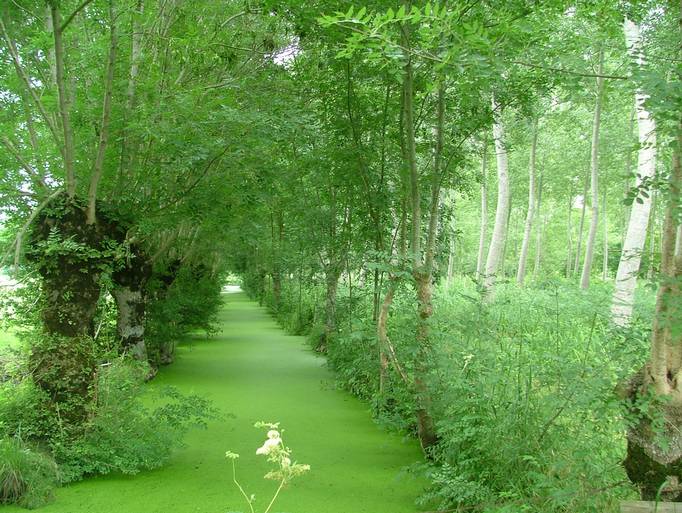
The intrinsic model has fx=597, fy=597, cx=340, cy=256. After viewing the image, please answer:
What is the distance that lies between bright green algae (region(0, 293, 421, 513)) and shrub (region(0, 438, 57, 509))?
3.4 inches

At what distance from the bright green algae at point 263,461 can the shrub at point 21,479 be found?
0.09 metres

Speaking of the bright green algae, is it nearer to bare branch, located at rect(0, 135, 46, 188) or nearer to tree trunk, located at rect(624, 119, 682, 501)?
tree trunk, located at rect(624, 119, 682, 501)

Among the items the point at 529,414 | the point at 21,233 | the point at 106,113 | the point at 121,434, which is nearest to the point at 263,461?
the point at 121,434

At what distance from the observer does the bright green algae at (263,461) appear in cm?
398

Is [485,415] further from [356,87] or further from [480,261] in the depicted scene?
[480,261]

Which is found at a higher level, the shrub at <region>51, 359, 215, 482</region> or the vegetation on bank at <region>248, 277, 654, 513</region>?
the vegetation on bank at <region>248, 277, 654, 513</region>

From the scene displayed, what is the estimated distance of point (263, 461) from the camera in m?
4.98

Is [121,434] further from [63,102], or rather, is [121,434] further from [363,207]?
[363,207]

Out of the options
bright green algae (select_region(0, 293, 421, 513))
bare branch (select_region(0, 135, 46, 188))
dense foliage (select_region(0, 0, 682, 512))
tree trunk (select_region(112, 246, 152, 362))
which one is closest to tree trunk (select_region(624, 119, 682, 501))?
dense foliage (select_region(0, 0, 682, 512))

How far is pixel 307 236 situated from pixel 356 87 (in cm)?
384

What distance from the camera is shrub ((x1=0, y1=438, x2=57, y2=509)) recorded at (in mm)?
3814

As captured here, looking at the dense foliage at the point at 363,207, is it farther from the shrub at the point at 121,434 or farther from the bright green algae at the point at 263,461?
the bright green algae at the point at 263,461

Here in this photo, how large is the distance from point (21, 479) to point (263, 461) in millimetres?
1824

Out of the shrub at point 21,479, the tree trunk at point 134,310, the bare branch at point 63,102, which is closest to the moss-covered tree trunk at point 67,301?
the bare branch at point 63,102
